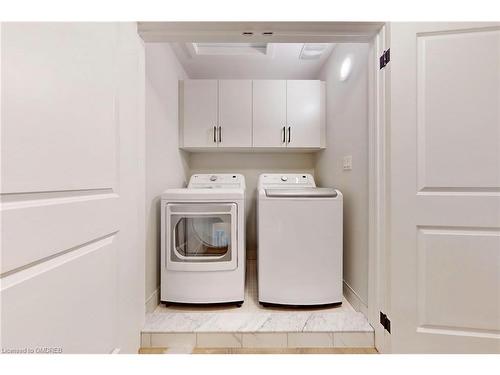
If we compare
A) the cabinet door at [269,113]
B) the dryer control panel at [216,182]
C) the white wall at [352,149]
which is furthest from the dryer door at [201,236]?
the cabinet door at [269,113]

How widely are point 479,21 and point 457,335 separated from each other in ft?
5.37

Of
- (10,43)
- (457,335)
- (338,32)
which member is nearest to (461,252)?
(457,335)

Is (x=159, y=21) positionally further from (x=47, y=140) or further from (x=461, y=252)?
(x=461, y=252)

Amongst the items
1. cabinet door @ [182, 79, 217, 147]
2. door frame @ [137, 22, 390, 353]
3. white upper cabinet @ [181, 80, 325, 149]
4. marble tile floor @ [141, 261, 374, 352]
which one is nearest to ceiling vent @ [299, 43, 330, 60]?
white upper cabinet @ [181, 80, 325, 149]

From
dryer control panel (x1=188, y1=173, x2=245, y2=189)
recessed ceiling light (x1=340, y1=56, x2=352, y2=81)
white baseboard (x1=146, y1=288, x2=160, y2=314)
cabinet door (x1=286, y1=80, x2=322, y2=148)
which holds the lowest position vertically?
white baseboard (x1=146, y1=288, x2=160, y2=314)

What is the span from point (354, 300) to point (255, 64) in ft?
7.64

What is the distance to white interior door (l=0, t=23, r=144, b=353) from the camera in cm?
64

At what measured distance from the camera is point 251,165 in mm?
2943

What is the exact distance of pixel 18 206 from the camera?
0.64m

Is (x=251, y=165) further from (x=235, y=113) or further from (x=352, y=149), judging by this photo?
(x=352, y=149)

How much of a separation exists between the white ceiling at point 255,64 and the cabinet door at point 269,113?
183mm

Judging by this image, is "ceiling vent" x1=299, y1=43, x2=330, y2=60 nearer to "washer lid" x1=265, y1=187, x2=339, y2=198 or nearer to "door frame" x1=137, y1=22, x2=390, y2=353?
"door frame" x1=137, y1=22, x2=390, y2=353

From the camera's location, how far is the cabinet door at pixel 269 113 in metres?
2.53

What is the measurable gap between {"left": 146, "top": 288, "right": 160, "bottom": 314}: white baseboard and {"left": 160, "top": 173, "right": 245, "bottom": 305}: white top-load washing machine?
64 millimetres
